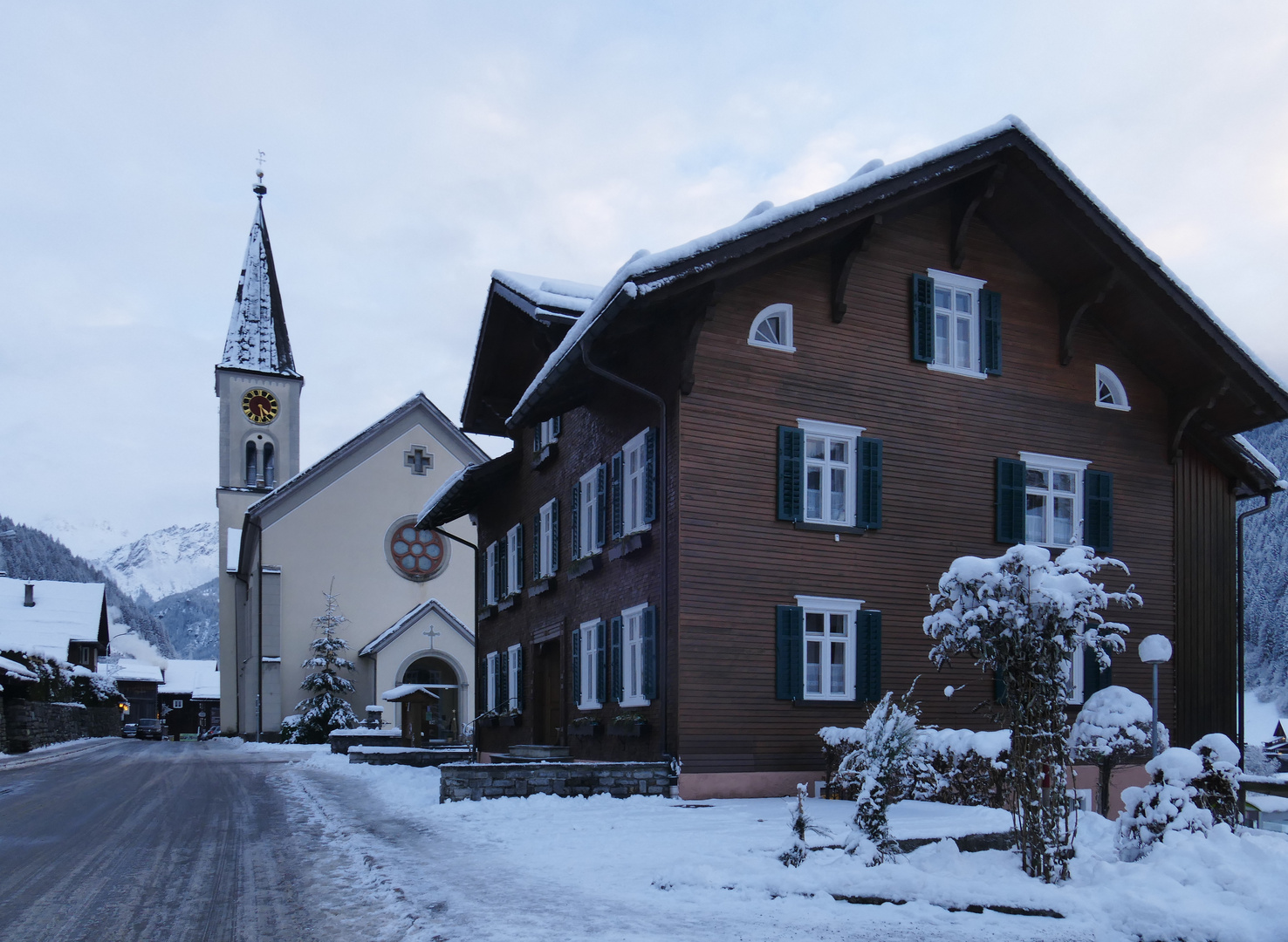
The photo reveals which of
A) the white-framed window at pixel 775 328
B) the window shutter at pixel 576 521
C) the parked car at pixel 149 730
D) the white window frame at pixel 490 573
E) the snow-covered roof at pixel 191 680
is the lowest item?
the parked car at pixel 149 730

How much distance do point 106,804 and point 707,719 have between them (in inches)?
344

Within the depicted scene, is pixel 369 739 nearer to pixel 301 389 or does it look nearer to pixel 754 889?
pixel 754 889

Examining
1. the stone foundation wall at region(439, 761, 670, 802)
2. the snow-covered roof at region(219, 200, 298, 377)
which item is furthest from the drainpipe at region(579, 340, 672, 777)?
the snow-covered roof at region(219, 200, 298, 377)

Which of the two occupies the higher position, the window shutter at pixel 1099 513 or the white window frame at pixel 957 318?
the white window frame at pixel 957 318

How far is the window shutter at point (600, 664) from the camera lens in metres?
18.2

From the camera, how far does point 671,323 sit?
16344 millimetres

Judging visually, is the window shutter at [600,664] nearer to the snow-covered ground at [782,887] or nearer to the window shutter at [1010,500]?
the window shutter at [1010,500]

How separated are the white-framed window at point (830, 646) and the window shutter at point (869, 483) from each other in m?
1.22

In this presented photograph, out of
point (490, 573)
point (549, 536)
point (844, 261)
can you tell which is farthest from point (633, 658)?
point (490, 573)

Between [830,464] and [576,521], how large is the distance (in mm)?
5288

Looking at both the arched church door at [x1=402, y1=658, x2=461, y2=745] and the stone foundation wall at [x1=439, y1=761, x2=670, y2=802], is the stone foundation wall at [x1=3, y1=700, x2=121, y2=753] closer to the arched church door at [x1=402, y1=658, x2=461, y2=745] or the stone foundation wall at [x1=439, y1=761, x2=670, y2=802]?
the arched church door at [x1=402, y1=658, x2=461, y2=745]

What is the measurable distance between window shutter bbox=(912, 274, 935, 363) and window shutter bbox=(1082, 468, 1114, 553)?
3607 mm

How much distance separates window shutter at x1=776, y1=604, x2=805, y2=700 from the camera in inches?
623

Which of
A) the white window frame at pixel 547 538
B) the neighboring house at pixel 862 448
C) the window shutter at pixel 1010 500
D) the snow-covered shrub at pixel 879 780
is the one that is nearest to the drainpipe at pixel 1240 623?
the neighboring house at pixel 862 448
